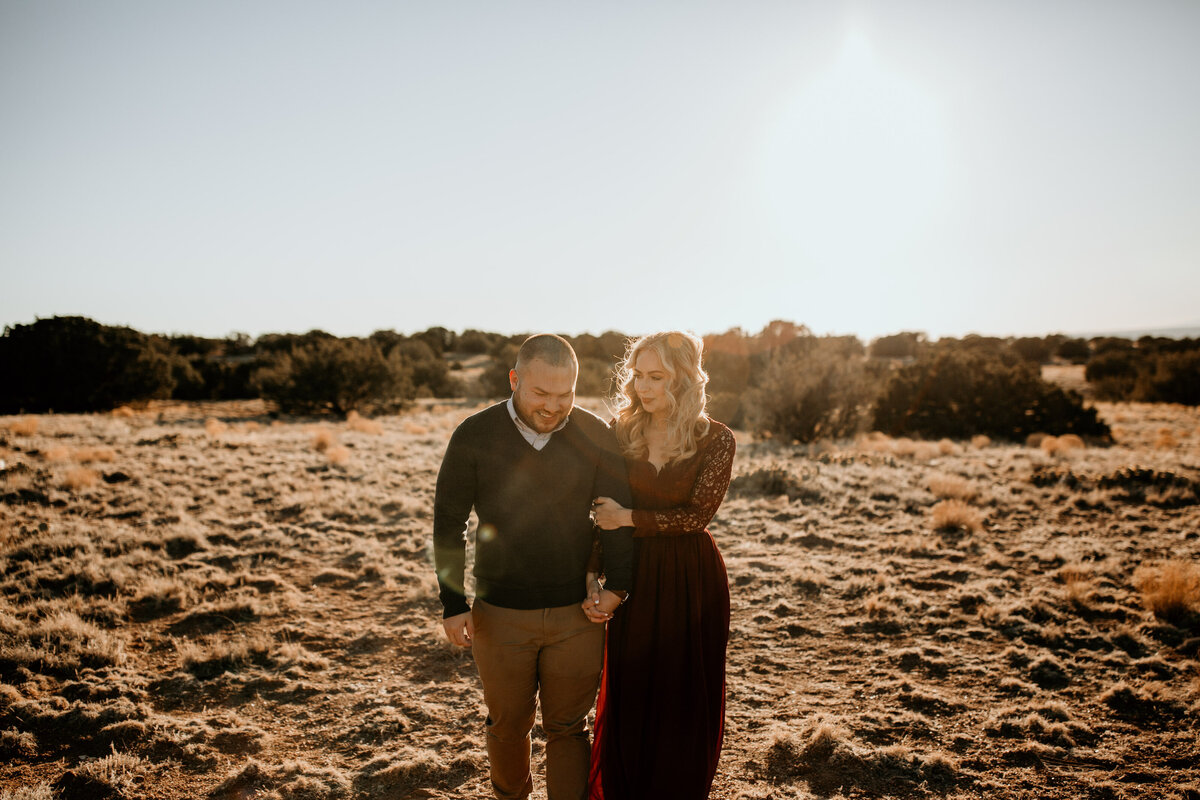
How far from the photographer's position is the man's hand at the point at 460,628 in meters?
2.53

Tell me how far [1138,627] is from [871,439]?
1354 centimetres

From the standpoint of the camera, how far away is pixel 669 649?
2906 mm

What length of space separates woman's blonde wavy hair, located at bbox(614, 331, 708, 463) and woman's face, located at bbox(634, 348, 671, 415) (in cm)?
2

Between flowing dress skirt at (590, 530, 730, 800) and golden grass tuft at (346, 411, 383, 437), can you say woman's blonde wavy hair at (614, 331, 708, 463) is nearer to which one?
flowing dress skirt at (590, 530, 730, 800)

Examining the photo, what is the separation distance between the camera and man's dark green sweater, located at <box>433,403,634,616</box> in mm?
2625

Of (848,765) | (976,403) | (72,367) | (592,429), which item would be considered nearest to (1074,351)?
(976,403)

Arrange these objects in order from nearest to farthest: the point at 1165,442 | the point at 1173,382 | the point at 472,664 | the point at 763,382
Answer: the point at 472,664 < the point at 1165,442 < the point at 763,382 < the point at 1173,382

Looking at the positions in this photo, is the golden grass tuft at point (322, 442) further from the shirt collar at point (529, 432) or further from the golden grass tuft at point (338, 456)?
the shirt collar at point (529, 432)

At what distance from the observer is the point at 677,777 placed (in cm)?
288

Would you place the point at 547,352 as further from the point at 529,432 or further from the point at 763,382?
the point at 763,382

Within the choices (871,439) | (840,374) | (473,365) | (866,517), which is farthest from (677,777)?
(473,365)

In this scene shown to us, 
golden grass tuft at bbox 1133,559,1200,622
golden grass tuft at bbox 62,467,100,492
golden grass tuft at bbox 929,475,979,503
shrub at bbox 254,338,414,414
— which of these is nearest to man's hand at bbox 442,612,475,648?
golden grass tuft at bbox 1133,559,1200,622

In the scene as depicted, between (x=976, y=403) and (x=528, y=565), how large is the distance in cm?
2272

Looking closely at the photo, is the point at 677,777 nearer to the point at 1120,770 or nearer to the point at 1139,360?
the point at 1120,770
